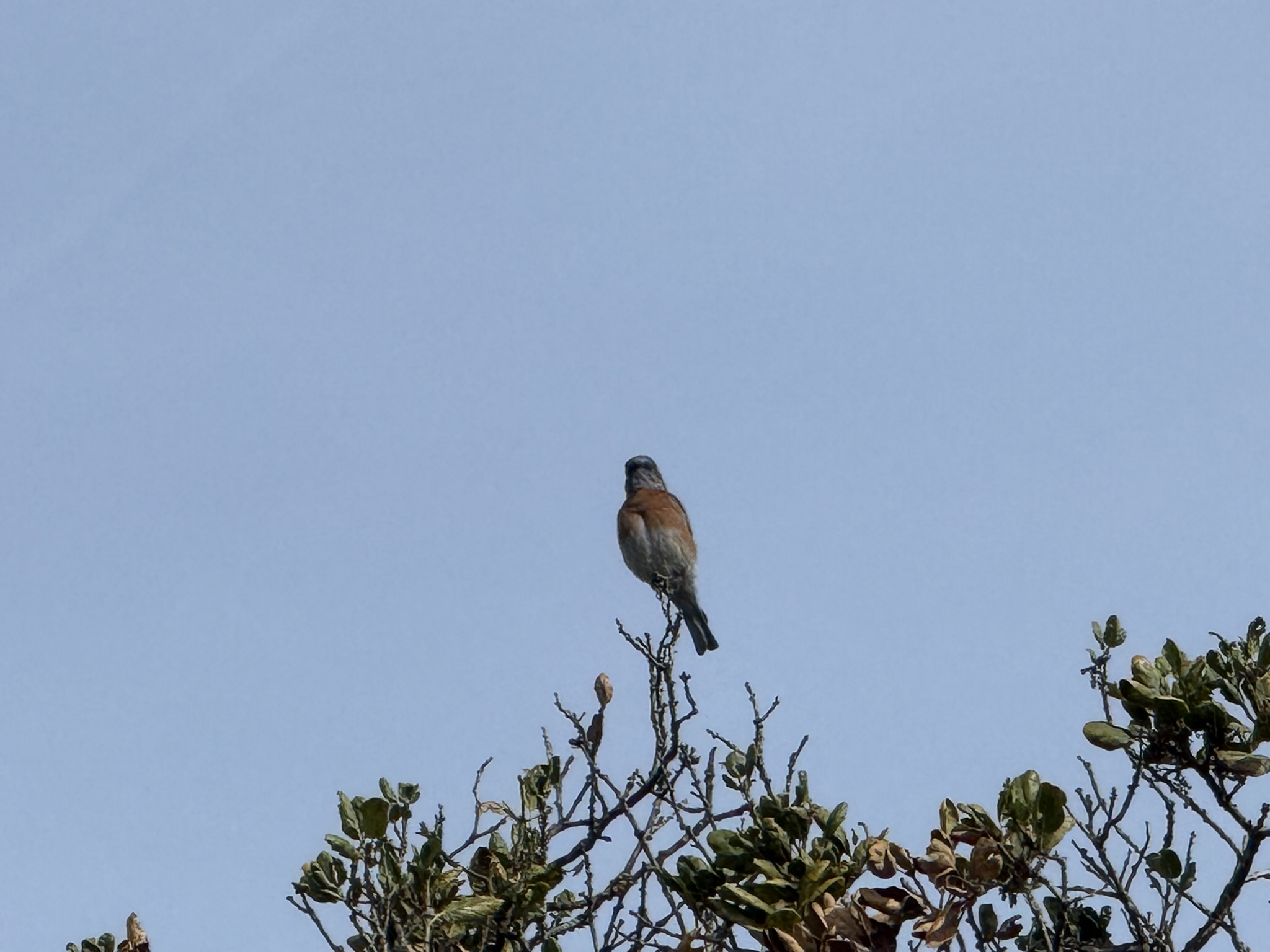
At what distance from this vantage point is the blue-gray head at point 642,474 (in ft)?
35.5

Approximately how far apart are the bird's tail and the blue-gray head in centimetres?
92

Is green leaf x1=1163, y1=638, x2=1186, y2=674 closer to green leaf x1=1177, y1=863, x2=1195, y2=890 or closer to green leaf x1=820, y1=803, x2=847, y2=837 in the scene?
green leaf x1=1177, y1=863, x2=1195, y2=890

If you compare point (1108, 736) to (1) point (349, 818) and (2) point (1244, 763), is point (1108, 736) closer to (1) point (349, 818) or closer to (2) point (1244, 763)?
(2) point (1244, 763)

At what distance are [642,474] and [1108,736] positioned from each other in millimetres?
7609

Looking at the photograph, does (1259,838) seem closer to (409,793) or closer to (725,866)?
(725,866)

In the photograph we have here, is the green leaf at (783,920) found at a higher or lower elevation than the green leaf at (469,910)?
lower

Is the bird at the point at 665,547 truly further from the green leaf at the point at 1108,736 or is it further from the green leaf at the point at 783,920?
the green leaf at the point at 783,920

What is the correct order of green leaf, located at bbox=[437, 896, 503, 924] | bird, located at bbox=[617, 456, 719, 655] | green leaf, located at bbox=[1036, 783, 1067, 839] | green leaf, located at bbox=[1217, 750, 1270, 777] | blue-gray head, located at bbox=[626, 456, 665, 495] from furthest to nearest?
blue-gray head, located at bbox=[626, 456, 665, 495] → bird, located at bbox=[617, 456, 719, 655] → green leaf, located at bbox=[437, 896, 503, 924] → green leaf, located at bbox=[1217, 750, 1270, 777] → green leaf, located at bbox=[1036, 783, 1067, 839]

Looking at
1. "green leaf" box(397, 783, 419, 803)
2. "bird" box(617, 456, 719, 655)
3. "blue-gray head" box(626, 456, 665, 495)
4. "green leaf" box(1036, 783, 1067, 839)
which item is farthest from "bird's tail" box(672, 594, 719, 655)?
"green leaf" box(1036, 783, 1067, 839)

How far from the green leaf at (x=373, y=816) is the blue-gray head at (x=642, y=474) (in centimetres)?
733

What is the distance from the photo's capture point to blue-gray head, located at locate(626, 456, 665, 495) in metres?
10.8

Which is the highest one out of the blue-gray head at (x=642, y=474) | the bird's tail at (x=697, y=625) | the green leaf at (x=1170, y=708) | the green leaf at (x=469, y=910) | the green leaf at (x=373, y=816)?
the blue-gray head at (x=642, y=474)

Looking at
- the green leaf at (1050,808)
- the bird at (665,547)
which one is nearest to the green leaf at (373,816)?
the green leaf at (1050,808)

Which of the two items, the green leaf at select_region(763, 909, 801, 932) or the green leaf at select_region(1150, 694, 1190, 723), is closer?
the green leaf at select_region(763, 909, 801, 932)
